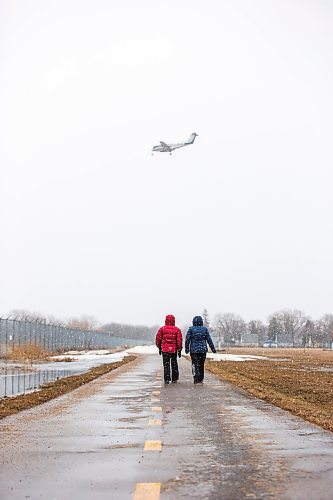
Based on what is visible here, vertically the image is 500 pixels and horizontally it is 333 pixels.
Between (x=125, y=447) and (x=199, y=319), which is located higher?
(x=199, y=319)

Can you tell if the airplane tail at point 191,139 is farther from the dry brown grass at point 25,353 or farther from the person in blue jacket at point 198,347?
the person in blue jacket at point 198,347

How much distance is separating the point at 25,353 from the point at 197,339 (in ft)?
99.3

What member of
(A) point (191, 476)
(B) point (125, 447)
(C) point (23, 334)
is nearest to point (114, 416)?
(B) point (125, 447)

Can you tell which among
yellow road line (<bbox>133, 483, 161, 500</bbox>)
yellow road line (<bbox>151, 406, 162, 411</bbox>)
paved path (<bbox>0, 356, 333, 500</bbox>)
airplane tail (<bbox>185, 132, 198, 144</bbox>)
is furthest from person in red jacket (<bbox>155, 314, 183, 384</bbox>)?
airplane tail (<bbox>185, 132, 198, 144</bbox>)

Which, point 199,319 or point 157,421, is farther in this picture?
point 199,319

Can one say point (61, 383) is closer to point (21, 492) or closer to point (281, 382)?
point (281, 382)

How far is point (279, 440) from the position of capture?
862 cm

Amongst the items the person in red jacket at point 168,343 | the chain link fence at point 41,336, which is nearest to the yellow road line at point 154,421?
the person in red jacket at point 168,343

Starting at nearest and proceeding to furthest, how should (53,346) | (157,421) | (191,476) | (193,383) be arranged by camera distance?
(191,476)
(157,421)
(193,383)
(53,346)

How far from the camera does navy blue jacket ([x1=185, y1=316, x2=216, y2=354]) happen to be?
777 inches

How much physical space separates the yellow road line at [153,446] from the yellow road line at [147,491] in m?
1.90

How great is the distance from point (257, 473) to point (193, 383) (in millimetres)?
13536

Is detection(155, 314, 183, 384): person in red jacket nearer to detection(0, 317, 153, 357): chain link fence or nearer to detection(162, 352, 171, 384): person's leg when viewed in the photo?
detection(162, 352, 171, 384): person's leg

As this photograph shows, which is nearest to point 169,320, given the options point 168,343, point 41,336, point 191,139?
point 168,343
